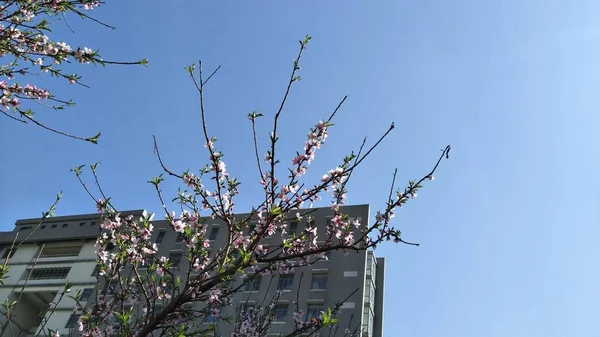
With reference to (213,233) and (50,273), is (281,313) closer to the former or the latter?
(213,233)

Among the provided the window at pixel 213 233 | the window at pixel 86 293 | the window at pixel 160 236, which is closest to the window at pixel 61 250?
the window at pixel 86 293

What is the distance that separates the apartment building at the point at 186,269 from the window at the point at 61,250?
0.35ft

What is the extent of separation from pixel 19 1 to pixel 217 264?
3.87 m

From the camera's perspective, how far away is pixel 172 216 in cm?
584

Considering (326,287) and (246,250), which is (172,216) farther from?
(326,287)

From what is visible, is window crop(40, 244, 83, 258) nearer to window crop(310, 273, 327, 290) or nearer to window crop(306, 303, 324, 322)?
window crop(310, 273, 327, 290)

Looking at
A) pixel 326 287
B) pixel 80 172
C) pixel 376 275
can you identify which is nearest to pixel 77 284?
pixel 326 287

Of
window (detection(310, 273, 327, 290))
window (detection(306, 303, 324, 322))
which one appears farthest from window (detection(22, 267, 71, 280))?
window (detection(306, 303, 324, 322))

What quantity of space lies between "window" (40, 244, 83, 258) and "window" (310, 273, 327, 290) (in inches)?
1066

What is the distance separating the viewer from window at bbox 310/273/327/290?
110ft

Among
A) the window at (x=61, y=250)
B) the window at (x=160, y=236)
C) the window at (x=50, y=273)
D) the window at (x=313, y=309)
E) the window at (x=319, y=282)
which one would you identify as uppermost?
the window at (x=160, y=236)

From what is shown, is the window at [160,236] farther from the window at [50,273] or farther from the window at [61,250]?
the window at [50,273]

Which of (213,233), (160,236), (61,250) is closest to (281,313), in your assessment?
(213,233)

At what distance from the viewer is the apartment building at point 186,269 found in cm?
3241
